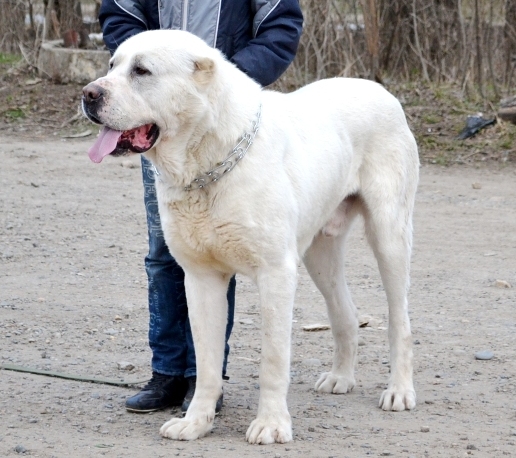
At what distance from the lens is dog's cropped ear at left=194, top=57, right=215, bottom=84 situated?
142 inches

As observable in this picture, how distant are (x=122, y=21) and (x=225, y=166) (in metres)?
0.92

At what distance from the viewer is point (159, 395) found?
4.25m

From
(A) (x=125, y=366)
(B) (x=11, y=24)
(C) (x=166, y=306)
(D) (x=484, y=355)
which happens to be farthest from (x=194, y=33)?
(B) (x=11, y=24)

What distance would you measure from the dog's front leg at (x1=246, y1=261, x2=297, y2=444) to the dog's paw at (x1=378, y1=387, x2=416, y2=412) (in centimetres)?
65

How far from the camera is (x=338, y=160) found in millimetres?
4207

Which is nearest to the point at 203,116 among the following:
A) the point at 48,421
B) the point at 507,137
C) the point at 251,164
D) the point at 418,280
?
the point at 251,164

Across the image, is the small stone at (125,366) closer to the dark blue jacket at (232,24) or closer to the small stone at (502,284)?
the dark blue jacket at (232,24)

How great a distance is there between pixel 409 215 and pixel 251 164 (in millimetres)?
1166

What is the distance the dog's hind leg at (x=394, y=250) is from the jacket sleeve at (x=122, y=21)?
1245 millimetres

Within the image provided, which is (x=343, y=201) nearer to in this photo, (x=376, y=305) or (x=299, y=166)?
(x=299, y=166)

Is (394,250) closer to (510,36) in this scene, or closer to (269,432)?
(269,432)

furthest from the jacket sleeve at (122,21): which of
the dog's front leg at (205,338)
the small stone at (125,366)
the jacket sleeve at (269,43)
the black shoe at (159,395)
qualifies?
the small stone at (125,366)

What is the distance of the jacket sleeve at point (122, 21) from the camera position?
413 centimetres

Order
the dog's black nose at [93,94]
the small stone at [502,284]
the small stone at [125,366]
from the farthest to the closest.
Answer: the small stone at [502,284] → the small stone at [125,366] → the dog's black nose at [93,94]
